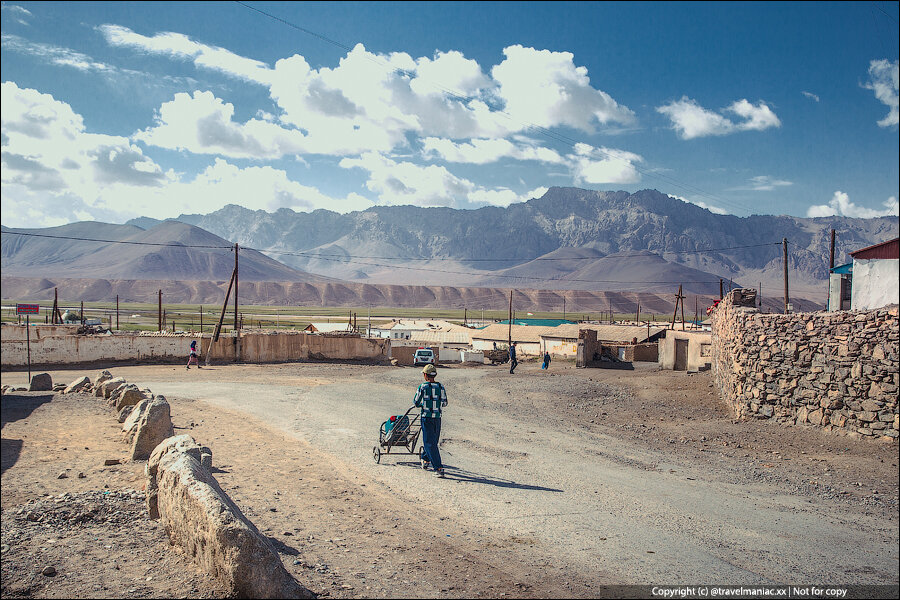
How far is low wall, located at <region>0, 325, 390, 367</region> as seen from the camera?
13.4m

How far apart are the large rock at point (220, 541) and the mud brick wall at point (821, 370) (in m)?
10.5

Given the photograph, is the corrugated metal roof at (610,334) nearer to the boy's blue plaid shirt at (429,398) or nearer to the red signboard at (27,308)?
the boy's blue plaid shirt at (429,398)

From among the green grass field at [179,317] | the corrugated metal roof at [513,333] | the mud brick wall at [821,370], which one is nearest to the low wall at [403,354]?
the green grass field at [179,317]

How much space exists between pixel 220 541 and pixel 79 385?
44.9 ft

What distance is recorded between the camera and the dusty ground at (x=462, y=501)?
536cm

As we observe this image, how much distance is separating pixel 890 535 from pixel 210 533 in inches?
303

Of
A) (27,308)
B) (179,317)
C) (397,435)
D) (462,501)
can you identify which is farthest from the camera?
(179,317)

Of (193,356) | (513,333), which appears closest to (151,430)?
(193,356)

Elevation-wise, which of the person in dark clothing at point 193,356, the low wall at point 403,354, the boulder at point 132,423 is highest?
the person in dark clothing at point 193,356

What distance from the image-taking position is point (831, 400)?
12.0 meters

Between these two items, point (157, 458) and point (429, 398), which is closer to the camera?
point (157, 458)

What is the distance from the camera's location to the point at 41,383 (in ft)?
51.6

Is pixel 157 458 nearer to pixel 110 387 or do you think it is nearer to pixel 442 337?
pixel 110 387

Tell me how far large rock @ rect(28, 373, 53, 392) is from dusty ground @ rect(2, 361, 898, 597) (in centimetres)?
37
